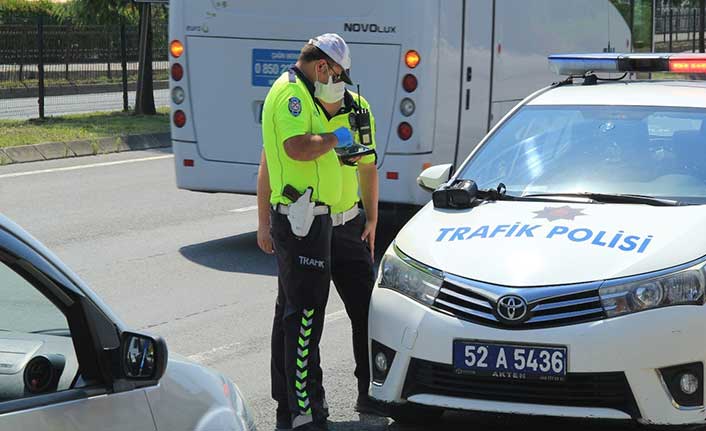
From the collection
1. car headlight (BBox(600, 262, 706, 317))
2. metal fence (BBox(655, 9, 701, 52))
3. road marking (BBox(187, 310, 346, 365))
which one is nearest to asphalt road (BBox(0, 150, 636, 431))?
road marking (BBox(187, 310, 346, 365))

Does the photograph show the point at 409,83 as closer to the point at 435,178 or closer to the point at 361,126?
the point at 435,178

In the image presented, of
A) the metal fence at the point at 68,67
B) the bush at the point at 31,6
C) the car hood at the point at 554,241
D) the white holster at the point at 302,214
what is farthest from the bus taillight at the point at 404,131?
the bush at the point at 31,6

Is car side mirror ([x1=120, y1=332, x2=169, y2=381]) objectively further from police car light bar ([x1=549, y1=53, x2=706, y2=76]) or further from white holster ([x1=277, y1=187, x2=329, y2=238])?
police car light bar ([x1=549, y1=53, x2=706, y2=76])

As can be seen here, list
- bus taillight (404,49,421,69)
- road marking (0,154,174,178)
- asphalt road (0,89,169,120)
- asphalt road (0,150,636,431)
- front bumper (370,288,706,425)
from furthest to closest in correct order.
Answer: asphalt road (0,89,169,120) → road marking (0,154,174,178) → bus taillight (404,49,421,69) → asphalt road (0,150,636,431) → front bumper (370,288,706,425)

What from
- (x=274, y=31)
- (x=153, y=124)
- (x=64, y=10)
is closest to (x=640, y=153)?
(x=274, y=31)

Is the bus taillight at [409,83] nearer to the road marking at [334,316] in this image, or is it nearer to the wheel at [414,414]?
the road marking at [334,316]

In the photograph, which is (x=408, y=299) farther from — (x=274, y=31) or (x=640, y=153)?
(x=274, y=31)

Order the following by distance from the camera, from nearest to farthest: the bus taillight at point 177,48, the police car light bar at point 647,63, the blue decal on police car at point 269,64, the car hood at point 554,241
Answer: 1. the car hood at point 554,241
2. the police car light bar at point 647,63
3. the blue decal on police car at point 269,64
4. the bus taillight at point 177,48

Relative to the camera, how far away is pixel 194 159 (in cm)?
1140

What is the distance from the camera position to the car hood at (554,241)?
541 centimetres

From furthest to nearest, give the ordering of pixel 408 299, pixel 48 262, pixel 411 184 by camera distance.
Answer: pixel 411 184 < pixel 408 299 < pixel 48 262

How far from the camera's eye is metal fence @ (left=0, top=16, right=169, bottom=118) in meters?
26.2

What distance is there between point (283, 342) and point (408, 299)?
0.70m

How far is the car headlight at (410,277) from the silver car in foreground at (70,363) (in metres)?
2.16
